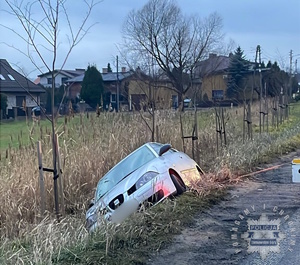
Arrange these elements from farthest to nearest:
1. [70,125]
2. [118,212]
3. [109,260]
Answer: [70,125] < [118,212] < [109,260]

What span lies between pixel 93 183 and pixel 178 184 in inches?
87.7

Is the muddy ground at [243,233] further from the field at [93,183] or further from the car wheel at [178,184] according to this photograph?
the car wheel at [178,184]

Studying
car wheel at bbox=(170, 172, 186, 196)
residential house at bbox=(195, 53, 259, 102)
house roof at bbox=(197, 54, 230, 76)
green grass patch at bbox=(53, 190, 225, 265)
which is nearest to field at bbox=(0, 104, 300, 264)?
green grass patch at bbox=(53, 190, 225, 265)

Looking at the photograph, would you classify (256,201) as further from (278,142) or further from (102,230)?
(278,142)

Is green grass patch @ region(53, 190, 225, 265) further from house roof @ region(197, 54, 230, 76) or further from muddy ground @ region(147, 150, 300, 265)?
house roof @ region(197, 54, 230, 76)

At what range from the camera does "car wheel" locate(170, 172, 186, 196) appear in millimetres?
6863

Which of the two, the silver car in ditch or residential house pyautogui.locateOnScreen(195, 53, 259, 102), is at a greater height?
residential house pyautogui.locateOnScreen(195, 53, 259, 102)

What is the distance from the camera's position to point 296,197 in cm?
731

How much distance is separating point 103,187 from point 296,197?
2.87m

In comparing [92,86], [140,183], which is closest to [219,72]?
[92,86]

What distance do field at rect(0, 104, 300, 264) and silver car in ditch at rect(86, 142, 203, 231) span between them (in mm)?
242

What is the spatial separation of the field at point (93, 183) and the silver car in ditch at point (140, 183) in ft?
0.79

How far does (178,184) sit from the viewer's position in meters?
6.95

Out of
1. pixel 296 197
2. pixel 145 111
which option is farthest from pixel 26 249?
pixel 145 111
